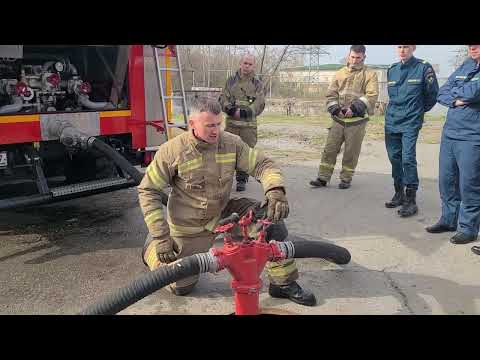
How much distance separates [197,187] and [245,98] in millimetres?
2768

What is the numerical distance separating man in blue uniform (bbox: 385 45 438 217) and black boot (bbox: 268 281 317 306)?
6.69ft

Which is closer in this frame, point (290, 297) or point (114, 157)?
point (290, 297)

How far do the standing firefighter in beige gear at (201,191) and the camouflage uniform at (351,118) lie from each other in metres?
2.89

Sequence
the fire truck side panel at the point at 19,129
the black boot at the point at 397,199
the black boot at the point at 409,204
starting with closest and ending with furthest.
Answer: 1. the fire truck side panel at the point at 19,129
2. the black boot at the point at 409,204
3. the black boot at the point at 397,199

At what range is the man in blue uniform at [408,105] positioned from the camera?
4387 millimetres

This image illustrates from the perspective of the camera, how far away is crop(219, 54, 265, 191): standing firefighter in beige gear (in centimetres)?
537

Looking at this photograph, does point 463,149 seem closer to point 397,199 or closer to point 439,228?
point 439,228

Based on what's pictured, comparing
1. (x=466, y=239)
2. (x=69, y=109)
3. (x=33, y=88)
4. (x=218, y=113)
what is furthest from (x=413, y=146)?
(x=33, y=88)

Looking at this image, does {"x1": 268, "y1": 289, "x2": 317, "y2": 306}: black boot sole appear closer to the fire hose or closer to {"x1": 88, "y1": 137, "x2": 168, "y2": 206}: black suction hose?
the fire hose

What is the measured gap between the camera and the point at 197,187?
289cm

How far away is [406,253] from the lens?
145 inches

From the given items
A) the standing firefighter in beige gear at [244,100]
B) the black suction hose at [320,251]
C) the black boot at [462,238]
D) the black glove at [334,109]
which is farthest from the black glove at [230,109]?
the black boot at [462,238]

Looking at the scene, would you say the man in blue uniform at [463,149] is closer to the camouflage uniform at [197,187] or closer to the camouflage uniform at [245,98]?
the camouflage uniform at [197,187]

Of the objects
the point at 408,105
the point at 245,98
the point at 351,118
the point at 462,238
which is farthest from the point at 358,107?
the point at 462,238
